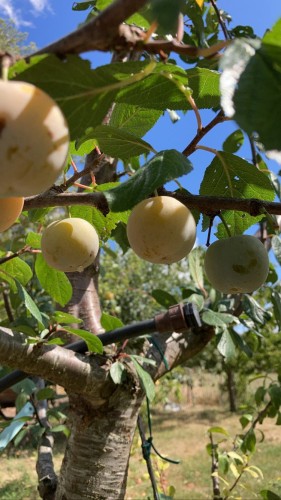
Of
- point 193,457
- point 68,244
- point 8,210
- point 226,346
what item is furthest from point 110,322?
point 193,457

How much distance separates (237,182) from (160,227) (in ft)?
1.07

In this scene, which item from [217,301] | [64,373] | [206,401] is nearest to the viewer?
[64,373]

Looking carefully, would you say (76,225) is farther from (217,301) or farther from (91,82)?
(217,301)

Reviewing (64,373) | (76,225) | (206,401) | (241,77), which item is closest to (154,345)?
(64,373)

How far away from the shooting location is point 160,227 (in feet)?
2.25

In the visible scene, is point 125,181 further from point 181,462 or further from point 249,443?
point 181,462

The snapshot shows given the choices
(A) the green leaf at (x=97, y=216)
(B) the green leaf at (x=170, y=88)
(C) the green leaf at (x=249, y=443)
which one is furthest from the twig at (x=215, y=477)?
(B) the green leaf at (x=170, y=88)

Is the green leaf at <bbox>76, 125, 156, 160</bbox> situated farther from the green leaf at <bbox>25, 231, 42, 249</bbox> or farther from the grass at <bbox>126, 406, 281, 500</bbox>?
the grass at <bbox>126, 406, 281, 500</bbox>

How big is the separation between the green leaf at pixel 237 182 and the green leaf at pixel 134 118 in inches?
6.5

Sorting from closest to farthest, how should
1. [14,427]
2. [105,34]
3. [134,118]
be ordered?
[105,34] < [134,118] < [14,427]

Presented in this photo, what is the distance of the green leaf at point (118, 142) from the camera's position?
33.6 inches

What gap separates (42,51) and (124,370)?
1415 millimetres

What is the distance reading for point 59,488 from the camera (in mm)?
1712

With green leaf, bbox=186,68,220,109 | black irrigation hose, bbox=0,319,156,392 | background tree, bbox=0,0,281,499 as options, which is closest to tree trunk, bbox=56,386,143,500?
background tree, bbox=0,0,281,499
